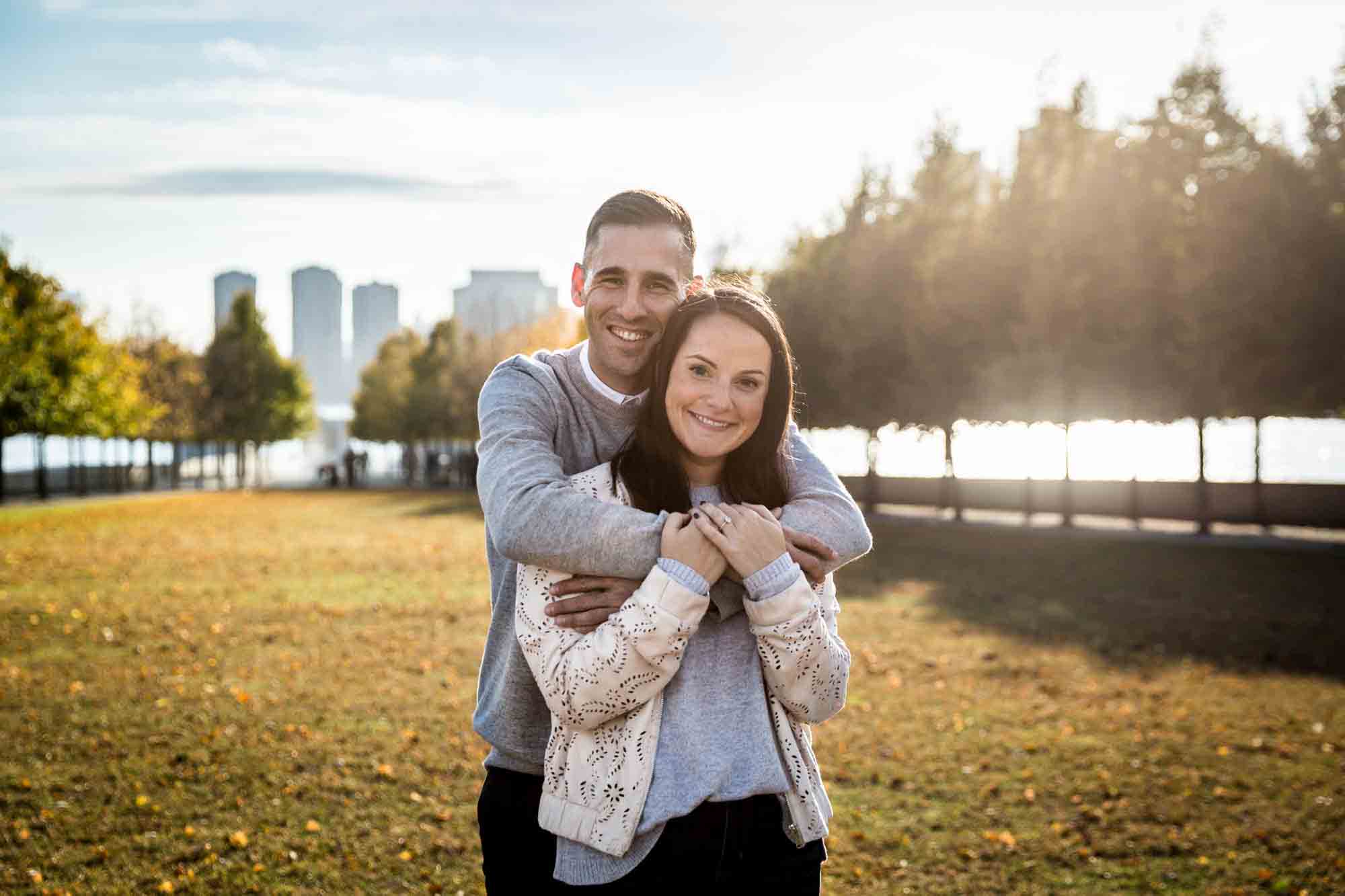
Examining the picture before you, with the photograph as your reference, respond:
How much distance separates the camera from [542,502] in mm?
2406

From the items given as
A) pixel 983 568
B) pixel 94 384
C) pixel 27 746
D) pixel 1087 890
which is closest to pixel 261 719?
pixel 27 746

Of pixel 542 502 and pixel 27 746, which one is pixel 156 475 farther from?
pixel 542 502

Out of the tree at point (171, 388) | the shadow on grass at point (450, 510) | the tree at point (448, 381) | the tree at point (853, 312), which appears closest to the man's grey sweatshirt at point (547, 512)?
the tree at point (853, 312)

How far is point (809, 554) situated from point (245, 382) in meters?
59.5

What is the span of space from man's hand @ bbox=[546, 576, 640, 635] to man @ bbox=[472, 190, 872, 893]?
11cm

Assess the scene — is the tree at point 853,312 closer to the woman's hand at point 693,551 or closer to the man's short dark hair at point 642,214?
the man's short dark hair at point 642,214

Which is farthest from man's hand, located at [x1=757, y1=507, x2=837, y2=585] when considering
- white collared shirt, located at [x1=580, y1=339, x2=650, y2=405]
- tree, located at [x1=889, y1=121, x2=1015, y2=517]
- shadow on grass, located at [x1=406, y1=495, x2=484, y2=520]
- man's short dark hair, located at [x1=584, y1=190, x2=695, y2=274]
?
shadow on grass, located at [x1=406, y1=495, x2=484, y2=520]

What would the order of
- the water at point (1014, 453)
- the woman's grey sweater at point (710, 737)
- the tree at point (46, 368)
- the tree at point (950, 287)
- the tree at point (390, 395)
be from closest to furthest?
the woman's grey sweater at point (710, 737)
the tree at point (950, 287)
the water at point (1014, 453)
the tree at point (46, 368)
the tree at point (390, 395)

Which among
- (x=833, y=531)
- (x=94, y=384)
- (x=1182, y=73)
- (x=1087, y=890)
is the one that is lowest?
(x=1087, y=890)

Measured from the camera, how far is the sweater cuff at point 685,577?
2270mm

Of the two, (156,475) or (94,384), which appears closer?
(94,384)

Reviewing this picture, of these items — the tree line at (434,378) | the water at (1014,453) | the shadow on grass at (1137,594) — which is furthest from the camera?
the tree line at (434,378)

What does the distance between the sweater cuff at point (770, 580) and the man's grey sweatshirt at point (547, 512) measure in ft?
0.47

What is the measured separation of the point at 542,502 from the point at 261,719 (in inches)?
289
